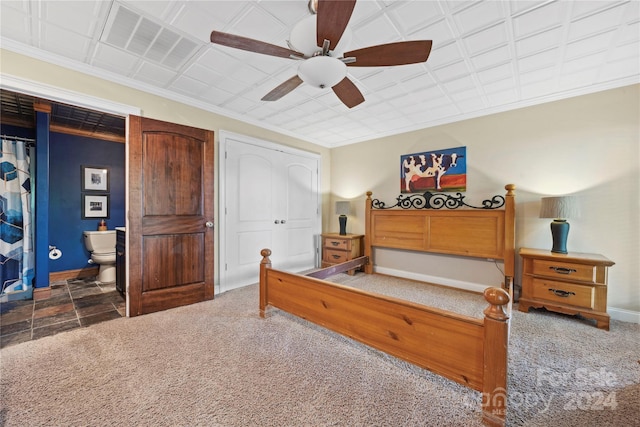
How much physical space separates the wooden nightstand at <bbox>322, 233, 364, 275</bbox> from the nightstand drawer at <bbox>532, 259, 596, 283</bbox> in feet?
8.00

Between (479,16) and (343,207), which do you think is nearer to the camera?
(479,16)

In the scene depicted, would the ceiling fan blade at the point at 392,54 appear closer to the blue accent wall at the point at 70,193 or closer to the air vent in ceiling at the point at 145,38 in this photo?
the air vent in ceiling at the point at 145,38

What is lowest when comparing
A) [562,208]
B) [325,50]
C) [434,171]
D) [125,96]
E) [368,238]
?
[368,238]

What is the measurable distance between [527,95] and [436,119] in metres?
1.05

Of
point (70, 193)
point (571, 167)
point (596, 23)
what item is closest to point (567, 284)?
point (571, 167)

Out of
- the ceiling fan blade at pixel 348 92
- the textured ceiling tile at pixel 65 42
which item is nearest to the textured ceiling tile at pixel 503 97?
the ceiling fan blade at pixel 348 92

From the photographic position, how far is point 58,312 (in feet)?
9.01

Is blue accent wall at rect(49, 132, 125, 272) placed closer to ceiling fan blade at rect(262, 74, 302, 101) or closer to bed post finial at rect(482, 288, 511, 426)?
ceiling fan blade at rect(262, 74, 302, 101)

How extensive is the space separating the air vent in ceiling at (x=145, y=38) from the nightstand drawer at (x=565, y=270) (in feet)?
13.1

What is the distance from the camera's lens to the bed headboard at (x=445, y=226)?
3.12m

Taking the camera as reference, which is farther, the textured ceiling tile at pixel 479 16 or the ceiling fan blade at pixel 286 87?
the ceiling fan blade at pixel 286 87

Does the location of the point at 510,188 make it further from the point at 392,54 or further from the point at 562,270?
the point at 392,54

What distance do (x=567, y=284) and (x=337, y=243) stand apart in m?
2.96

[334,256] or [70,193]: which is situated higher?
[70,193]
